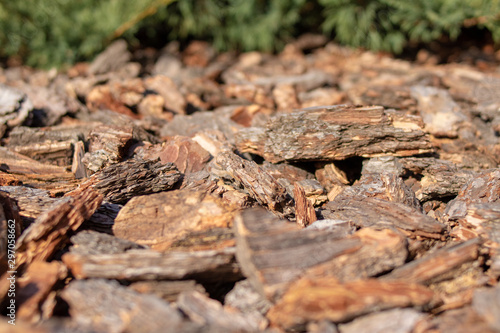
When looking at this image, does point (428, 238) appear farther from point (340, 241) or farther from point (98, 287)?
point (98, 287)

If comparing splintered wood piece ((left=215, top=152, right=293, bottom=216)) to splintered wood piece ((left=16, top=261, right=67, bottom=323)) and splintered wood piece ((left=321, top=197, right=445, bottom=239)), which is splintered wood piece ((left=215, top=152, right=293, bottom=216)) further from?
splintered wood piece ((left=16, top=261, right=67, bottom=323))

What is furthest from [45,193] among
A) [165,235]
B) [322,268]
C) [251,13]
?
[251,13]

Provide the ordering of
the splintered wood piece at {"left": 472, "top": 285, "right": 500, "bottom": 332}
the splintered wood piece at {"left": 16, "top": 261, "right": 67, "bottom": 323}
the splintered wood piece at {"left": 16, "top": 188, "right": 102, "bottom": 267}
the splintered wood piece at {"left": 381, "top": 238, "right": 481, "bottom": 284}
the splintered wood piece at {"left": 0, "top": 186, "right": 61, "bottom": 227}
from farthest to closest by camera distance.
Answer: the splintered wood piece at {"left": 0, "top": 186, "right": 61, "bottom": 227} < the splintered wood piece at {"left": 16, "top": 188, "right": 102, "bottom": 267} < the splintered wood piece at {"left": 381, "top": 238, "right": 481, "bottom": 284} < the splintered wood piece at {"left": 16, "top": 261, "right": 67, "bottom": 323} < the splintered wood piece at {"left": 472, "top": 285, "right": 500, "bottom": 332}

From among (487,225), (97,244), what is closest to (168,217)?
(97,244)

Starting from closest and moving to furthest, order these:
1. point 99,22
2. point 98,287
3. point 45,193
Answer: point 98,287 < point 45,193 < point 99,22

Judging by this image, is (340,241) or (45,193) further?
(45,193)

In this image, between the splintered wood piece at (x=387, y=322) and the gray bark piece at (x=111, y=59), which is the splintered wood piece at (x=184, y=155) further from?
the gray bark piece at (x=111, y=59)

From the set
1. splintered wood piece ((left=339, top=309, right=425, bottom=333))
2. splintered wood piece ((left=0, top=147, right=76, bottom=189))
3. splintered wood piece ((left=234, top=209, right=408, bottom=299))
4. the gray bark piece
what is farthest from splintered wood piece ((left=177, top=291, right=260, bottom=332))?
the gray bark piece

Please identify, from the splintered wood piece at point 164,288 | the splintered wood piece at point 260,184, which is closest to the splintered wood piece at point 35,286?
the splintered wood piece at point 164,288
